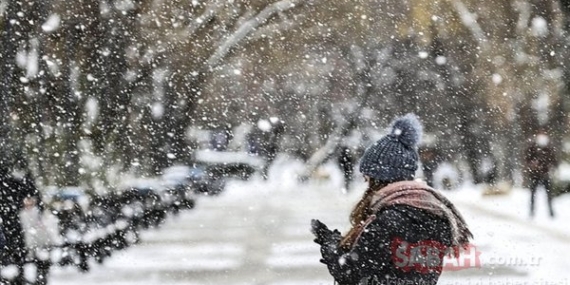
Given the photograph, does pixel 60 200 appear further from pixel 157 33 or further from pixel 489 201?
pixel 489 201

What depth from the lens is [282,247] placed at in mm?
12562

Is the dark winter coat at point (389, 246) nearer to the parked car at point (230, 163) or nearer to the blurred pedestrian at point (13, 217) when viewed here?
the blurred pedestrian at point (13, 217)

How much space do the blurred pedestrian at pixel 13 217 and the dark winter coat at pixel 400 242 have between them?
5.78 metres

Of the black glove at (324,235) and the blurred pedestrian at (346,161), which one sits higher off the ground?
the blurred pedestrian at (346,161)

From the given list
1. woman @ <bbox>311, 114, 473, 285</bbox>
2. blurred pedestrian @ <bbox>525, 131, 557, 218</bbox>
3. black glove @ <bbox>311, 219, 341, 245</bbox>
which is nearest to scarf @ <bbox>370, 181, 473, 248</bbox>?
woman @ <bbox>311, 114, 473, 285</bbox>

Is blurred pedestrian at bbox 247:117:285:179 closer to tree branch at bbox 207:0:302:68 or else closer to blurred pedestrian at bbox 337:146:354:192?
blurred pedestrian at bbox 337:146:354:192

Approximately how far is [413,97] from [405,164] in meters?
19.7

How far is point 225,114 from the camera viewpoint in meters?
24.0

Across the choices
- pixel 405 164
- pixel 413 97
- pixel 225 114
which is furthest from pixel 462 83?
pixel 405 164

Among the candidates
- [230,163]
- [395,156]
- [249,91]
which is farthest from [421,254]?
[230,163]

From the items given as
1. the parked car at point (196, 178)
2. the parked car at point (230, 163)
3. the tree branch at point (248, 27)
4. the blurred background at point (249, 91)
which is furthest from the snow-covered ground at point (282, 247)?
the parked car at point (230, 163)

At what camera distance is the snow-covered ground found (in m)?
9.79

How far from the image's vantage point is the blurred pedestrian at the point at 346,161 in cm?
2353

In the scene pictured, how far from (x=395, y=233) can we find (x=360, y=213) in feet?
0.83
